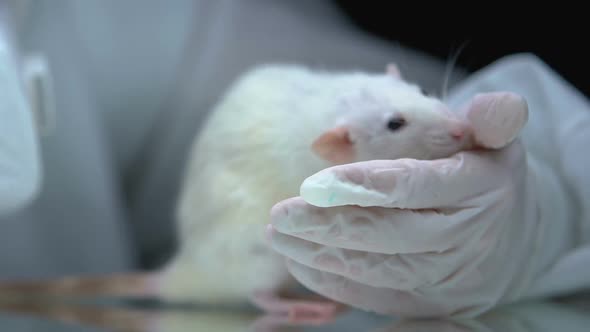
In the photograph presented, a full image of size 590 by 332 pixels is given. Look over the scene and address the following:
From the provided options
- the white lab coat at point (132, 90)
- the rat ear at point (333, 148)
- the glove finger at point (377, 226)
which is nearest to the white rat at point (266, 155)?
the rat ear at point (333, 148)

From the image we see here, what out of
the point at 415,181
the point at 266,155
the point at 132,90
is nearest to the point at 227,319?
the point at 266,155

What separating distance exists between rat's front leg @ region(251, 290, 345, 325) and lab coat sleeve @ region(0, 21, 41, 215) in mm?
412

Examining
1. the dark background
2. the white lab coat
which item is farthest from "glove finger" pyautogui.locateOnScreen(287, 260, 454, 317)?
the white lab coat

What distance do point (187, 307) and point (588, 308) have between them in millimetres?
727

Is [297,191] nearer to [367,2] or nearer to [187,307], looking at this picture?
[187,307]

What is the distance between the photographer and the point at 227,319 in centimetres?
108

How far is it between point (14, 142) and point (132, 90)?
2.31 ft

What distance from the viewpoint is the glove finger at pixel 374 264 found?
2.29 ft

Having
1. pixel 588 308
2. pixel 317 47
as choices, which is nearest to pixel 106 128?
pixel 317 47

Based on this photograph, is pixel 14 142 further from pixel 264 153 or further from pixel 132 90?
pixel 132 90

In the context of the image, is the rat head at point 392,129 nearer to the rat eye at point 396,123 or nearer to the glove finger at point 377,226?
the rat eye at point 396,123

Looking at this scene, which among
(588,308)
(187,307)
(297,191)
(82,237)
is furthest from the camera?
(82,237)

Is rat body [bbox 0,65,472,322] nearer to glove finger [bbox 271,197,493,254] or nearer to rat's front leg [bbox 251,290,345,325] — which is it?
rat's front leg [bbox 251,290,345,325]

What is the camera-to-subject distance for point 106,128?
1.63 metres
